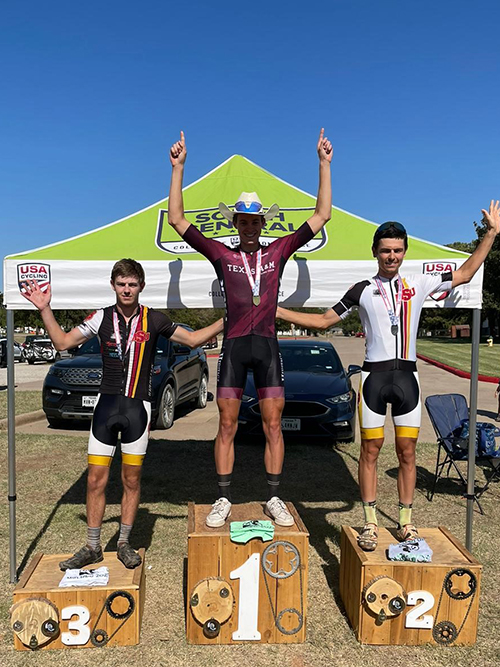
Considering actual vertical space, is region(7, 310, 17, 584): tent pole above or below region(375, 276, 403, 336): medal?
below

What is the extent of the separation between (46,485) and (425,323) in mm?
66701

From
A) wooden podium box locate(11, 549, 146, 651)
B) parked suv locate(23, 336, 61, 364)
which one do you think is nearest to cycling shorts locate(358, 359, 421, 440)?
wooden podium box locate(11, 549, 146, 651)

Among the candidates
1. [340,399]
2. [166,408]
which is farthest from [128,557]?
[166,408]

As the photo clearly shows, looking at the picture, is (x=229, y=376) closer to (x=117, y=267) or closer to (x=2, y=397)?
(x=117, y=267)

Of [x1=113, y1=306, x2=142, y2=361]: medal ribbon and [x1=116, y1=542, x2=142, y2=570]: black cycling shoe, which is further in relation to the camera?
[x1=113, y1=306, x2=142, y2=361]: medal ribbon

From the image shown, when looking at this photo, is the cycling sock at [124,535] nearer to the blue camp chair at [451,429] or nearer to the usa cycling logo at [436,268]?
the usa cycling logo at [436,268]

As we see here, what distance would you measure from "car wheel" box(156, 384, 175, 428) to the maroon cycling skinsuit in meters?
6.04

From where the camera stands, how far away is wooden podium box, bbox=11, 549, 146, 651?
3.08 metres

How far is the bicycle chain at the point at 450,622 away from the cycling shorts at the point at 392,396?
33.5 inches

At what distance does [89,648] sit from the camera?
3164mm

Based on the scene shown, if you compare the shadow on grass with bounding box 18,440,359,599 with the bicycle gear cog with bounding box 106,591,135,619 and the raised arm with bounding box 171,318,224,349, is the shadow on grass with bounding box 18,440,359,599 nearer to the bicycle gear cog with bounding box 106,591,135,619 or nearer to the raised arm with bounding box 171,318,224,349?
the bicycle gear cog with bounding box 106,591,135,619

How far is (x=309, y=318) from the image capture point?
11.9 ft

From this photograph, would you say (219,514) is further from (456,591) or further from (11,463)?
(11,463)

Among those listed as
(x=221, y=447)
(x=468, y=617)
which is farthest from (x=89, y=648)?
(x=468, y=617)
